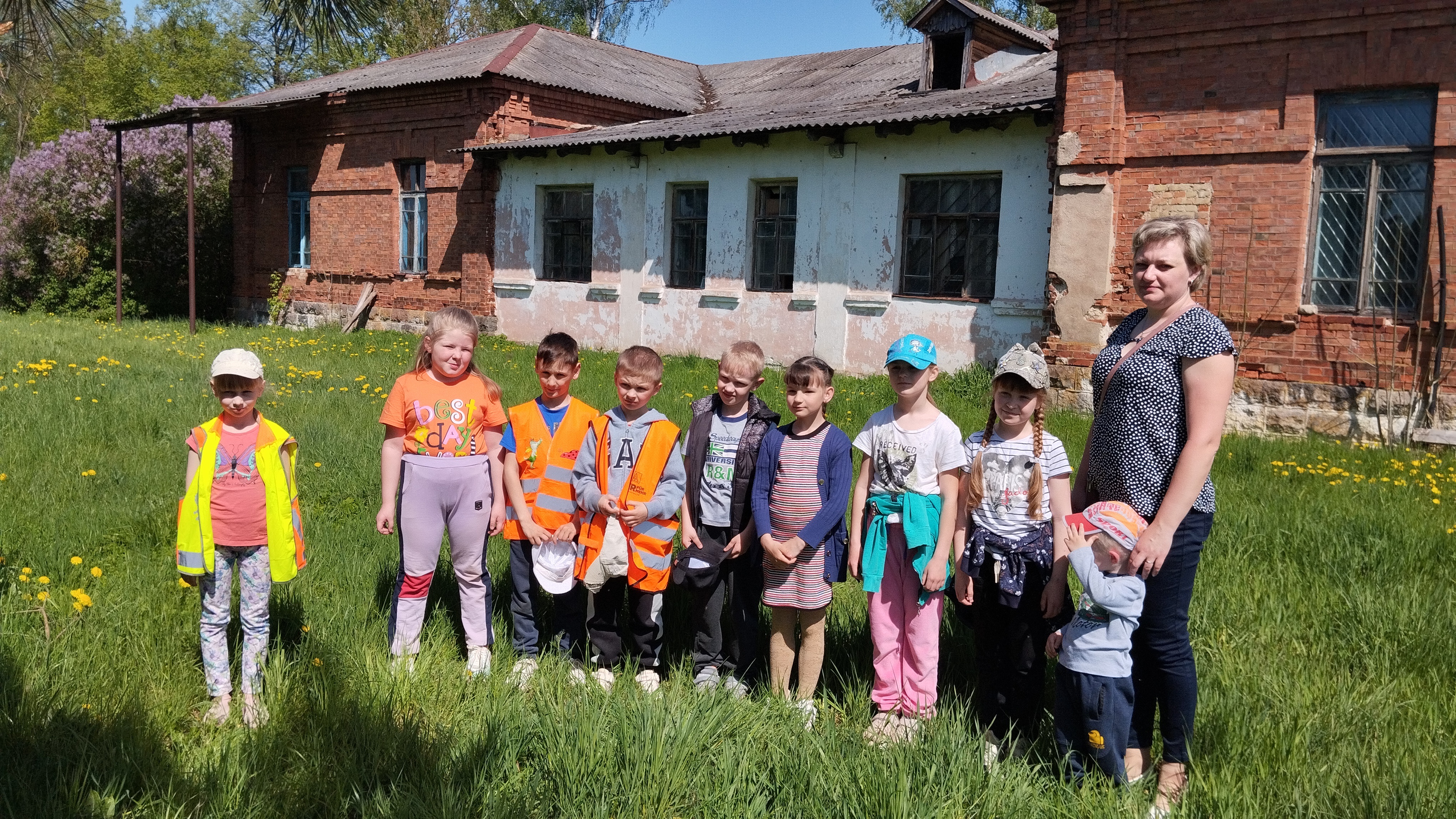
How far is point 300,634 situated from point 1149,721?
328 centimetres

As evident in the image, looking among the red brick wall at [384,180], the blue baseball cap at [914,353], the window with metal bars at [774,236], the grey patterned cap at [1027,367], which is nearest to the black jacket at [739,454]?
the blue baseball cap at [914,353]

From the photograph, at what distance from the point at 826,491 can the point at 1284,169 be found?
8.41m

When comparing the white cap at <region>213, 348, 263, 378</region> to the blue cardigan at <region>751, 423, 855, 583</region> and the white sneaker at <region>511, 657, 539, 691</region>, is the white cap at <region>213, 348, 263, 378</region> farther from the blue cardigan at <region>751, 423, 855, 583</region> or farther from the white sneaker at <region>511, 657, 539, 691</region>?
the blue cardigan at <region>751, 423, 855, 583</region>

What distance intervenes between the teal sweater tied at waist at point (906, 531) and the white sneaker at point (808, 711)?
0.46 metres

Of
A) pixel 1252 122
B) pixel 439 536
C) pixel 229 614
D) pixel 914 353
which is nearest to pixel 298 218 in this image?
pixel 1252 122

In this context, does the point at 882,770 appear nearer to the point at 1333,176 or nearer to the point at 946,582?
the point at 946,582

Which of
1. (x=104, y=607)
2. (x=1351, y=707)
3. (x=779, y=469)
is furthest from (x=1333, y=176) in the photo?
(x=104, y=607)

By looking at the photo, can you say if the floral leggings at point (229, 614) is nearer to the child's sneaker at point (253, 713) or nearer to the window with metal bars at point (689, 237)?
the child's sneaker at point (253, 713)

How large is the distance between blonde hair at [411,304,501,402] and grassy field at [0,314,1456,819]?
104cm

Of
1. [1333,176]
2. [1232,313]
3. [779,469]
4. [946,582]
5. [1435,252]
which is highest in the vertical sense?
[1333,176]

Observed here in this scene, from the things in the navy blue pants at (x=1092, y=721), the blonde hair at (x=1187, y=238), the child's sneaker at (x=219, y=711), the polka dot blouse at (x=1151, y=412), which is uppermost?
the blonde hair at (x=1187, y=238)

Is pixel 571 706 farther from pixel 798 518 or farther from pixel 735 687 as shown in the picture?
pixel 798 518

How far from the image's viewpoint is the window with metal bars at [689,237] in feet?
51.2

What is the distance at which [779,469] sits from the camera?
3.73 metres
